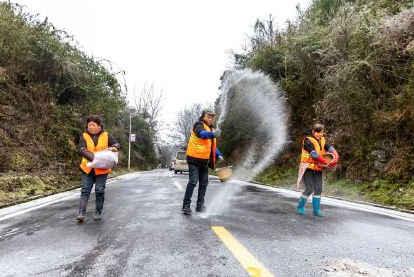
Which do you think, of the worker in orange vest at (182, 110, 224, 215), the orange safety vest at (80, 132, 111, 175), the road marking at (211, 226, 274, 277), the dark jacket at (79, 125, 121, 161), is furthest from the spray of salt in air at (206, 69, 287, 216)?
the road marking at (211, 226, 274, 277)

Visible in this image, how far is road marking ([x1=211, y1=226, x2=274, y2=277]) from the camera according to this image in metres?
3.19

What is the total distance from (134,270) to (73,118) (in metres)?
14.8

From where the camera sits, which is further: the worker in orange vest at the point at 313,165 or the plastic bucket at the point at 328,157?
the plastic bucket at the point at 328,157

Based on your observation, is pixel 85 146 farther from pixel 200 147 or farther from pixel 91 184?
pixel 200 147

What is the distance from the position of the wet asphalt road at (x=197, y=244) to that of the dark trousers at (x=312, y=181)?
515 mm

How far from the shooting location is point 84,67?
57.4ft

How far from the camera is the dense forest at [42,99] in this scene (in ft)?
39.3

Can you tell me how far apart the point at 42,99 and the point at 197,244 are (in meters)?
13.2

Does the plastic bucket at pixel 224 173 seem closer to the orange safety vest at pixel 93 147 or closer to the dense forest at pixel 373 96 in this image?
the orange safety vest at pixel 93 147

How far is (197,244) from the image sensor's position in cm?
413

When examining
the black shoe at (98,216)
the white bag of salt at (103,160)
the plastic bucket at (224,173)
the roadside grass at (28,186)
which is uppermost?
the white bag of salt at (103,160)

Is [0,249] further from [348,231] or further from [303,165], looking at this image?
[303,165]

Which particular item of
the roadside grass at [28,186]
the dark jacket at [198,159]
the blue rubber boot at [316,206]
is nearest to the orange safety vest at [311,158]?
the blue rubber boot at [316,206]

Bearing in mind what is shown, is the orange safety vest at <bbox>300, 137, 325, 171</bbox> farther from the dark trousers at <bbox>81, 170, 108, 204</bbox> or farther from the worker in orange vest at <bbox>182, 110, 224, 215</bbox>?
the dark trousers at <bbox>81, 170, 108, 204</bbox>
